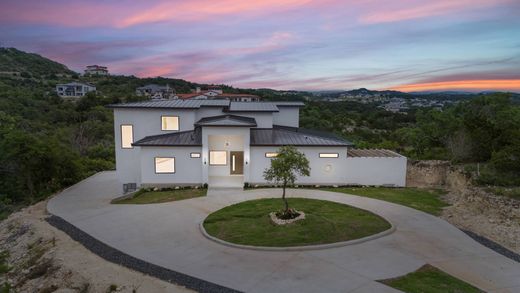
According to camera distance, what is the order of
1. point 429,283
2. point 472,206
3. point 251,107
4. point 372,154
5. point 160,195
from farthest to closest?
1. point 251,107
2. point 372,154
3. point 160,195
4. point 472,206
5. point 429,283

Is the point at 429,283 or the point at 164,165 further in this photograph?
the point at 164,165


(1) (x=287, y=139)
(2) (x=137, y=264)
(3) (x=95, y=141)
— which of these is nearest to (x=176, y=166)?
(1) (x=287, y=139)

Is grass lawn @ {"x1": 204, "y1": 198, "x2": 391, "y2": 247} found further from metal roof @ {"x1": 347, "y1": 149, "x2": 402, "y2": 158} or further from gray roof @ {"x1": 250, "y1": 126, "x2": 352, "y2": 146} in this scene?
metal roof @ {"x1": 347, "y1": 149, "x2": 402, "y2": 158}

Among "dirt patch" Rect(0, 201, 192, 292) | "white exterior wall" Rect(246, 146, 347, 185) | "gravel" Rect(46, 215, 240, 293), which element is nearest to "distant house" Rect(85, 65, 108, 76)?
"white exterior wall" Rect(246, 146, 347, 185)

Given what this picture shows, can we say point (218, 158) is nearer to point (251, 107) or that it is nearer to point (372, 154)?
point (251, 107)

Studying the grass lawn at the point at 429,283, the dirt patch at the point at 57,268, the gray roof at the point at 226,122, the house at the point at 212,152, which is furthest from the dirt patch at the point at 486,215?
the dirt patch at the point at 57,268

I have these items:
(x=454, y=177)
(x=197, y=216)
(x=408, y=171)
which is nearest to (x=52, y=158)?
(x=197, y=216)

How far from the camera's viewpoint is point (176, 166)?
20031 mm

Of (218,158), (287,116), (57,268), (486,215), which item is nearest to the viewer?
(57,268)

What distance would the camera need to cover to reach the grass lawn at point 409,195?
636 inches

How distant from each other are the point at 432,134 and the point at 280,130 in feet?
62.7

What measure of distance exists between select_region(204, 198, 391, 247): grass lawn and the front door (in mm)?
6740

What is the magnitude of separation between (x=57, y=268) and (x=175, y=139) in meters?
11.3

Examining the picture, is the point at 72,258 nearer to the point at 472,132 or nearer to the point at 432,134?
the point at 472,132
